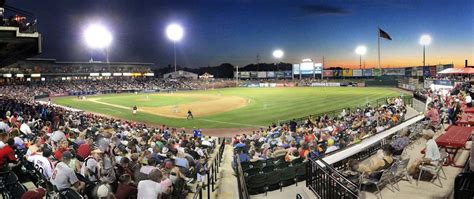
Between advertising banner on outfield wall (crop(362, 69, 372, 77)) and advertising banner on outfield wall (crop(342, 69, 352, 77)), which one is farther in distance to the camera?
advertising banner on outfield wall (crop(342, 69, 352, 77))

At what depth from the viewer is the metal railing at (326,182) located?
6880mm

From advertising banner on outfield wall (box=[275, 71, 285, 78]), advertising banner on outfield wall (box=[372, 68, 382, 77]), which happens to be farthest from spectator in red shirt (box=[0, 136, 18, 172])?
advertising banner on outfield wall (box=[275, 71, 285, 78])

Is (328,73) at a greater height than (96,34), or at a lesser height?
lesser

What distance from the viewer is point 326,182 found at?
770 cm

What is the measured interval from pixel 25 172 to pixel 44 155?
705 millimetres

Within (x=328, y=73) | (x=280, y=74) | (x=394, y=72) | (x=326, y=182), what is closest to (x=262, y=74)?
(x=280, y=74)

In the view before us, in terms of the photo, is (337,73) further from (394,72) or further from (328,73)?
(394,72)

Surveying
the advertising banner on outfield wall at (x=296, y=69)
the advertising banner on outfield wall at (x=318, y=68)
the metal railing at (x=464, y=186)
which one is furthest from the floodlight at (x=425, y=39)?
the advertising banner on outfield wall at (x=296, y=69)

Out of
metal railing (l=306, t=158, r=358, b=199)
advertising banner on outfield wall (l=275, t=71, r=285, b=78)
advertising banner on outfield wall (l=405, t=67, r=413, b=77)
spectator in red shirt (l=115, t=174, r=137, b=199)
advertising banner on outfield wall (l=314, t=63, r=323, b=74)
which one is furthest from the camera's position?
advertising banner on outfield wall (l=275, t=71, r=285, b=78)

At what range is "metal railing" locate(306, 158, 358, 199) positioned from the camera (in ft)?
22.6

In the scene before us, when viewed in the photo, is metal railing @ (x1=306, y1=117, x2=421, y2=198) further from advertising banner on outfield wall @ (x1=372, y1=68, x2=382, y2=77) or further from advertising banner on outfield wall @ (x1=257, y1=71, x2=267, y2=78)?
advertising banner on outfield wall @ (x1=257, y1=71, x2=267, y2=78)

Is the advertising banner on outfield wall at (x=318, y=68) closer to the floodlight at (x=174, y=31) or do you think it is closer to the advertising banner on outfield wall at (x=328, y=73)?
the advertising banner on outfield wall at (x=328, y=73)

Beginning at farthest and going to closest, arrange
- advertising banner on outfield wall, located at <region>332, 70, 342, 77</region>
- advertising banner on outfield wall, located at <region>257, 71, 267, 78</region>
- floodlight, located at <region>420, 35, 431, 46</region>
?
advertising banner on outfield wall, located at <region>257, 71, 267, 78</region> < advertising banner on outfield wall, located at <region>332, 70, 342, 77</region> < floodlight, located at <region>420, 35, 431, 46</region>

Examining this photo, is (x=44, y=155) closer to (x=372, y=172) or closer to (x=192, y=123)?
(x=372, y=172)
